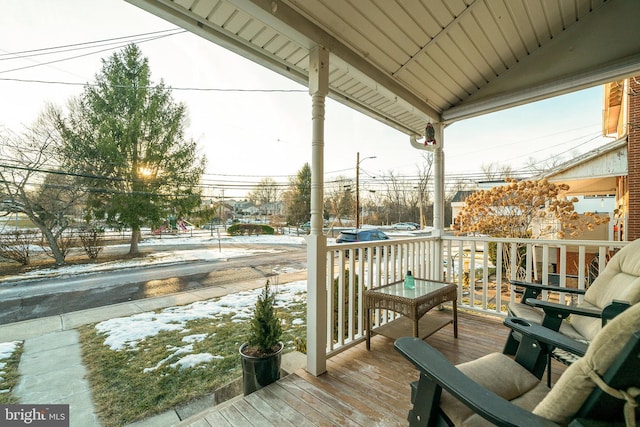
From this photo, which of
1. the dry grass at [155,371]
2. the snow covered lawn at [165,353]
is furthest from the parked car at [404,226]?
the dry grass at [155,371]

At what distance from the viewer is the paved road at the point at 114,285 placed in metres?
5.25

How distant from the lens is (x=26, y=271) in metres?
7.95

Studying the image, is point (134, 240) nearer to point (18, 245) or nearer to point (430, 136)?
point (18, 245)

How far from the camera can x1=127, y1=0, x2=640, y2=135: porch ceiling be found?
1.78 metres

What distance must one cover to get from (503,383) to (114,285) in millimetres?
8467

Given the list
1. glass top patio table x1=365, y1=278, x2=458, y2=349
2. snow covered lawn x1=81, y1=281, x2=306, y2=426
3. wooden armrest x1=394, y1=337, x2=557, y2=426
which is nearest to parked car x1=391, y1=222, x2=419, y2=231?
snow covered lawn x1=81, y1=281, x2=306, y2=426

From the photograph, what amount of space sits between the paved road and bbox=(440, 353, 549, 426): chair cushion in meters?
6.49

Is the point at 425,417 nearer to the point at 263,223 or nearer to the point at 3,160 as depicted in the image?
the point at 3,160

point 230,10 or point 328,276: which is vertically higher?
point 230,10

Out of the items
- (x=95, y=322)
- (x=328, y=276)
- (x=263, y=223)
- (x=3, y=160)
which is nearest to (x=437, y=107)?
(x=328, y=276)

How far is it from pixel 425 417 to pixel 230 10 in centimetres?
234

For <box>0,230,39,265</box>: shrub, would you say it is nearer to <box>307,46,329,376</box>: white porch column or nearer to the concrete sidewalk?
the concrete sidewalk

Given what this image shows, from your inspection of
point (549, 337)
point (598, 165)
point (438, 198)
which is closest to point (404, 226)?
point (598, 165)

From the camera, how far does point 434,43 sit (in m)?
2.35
